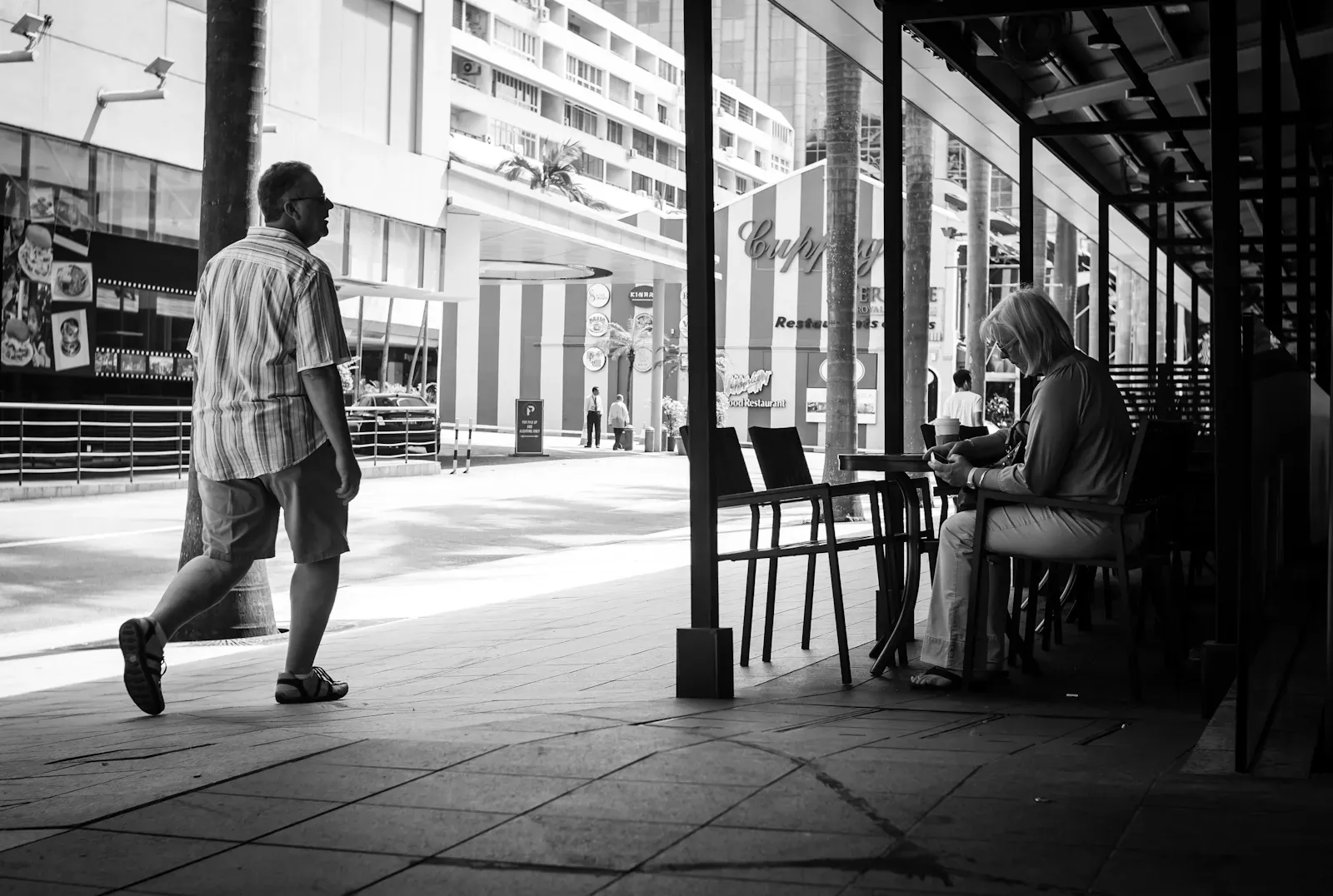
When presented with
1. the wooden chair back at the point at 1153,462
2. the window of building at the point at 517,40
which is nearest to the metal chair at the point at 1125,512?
the wooden chair back at the point at 1153,462

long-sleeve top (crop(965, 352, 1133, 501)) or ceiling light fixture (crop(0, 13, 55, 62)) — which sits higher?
ceiling light fixture (crop(0, 13, 55, 62))

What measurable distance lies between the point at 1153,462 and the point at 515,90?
7925 cm

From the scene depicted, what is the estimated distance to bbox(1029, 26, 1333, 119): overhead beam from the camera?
9.01 meters

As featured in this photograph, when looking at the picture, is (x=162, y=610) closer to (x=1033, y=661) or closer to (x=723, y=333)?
(x=1033, y=661)

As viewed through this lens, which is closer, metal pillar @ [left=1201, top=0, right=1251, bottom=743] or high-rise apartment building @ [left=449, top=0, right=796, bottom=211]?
metal pillar @ [left=1201, top=0, right=1251, bottom=743]

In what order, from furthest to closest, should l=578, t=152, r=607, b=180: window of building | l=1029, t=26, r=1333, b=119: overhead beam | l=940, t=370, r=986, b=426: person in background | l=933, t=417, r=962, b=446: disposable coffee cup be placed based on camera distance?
l=578, t=152, r=607, b=180: window of building, l=940, t=370, r=986, b=426: person in background, l=1029, t=26, r=1333, b=119: overhead beam, l=933, t=417, r=962, b=446: disposable coffee cup

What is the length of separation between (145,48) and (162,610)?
1780cm

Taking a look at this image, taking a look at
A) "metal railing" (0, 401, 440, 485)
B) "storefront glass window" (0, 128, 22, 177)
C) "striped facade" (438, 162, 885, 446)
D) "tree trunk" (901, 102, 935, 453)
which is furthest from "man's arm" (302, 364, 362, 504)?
"striped facade" (438, 162, 885, 446)

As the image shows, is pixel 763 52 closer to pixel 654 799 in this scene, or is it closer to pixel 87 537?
pixel 87 537

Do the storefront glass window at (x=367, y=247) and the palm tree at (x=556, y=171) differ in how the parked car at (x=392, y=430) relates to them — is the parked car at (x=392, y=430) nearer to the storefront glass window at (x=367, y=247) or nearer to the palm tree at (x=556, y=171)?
the storefront glass window at (x=367, y=247)

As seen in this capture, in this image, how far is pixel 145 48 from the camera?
20562mm

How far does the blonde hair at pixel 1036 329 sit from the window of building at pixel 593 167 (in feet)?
271

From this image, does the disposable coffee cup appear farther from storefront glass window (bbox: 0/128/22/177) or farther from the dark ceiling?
storefront glass window (bbox: 0/128/22/177)

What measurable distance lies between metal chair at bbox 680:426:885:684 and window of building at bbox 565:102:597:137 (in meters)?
83.5
